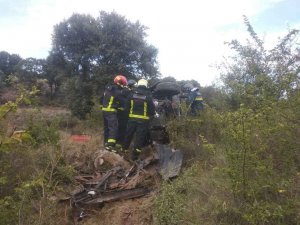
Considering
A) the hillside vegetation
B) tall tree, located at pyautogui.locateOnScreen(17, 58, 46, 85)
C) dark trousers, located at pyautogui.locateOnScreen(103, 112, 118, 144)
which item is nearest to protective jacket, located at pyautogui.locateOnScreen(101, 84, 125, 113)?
dark trousers, located at pyautogui.locateOnScreen(103, 112, 118, 144)

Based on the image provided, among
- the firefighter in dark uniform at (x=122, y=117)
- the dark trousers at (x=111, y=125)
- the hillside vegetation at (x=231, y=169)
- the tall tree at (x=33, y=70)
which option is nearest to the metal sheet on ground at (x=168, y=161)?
the hillside vegetation at (x=231, y=169)

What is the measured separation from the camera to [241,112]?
13.6ft

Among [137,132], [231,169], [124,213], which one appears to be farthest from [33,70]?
[231,169]

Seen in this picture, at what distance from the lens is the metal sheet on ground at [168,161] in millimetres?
6535

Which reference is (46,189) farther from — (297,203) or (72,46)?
(72,46)

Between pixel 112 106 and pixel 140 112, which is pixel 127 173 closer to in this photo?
pixel 140 112

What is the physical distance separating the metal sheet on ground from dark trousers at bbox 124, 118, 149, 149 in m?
0.52

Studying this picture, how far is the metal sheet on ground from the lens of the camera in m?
6.54

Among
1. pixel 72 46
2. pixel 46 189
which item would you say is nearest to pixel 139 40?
pixel 72 46

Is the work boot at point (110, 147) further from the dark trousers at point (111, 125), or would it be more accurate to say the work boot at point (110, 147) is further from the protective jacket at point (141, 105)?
the protective jacket at point (141, 105)

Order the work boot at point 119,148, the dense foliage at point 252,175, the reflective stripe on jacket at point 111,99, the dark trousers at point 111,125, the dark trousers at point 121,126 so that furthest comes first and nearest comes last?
the dark trousers at point 121,126
the reflective stripe on jacket at point 111,99
the dark trousers at point 111,125
the work boot at point 119,148
the dense foliage at point 252,175

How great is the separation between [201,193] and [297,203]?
149 centimetres

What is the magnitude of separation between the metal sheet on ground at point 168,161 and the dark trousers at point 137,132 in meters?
0.52

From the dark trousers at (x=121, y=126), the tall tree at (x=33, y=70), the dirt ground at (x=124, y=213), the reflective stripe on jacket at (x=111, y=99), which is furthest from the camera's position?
the tall tree at (x=33, y=70)
